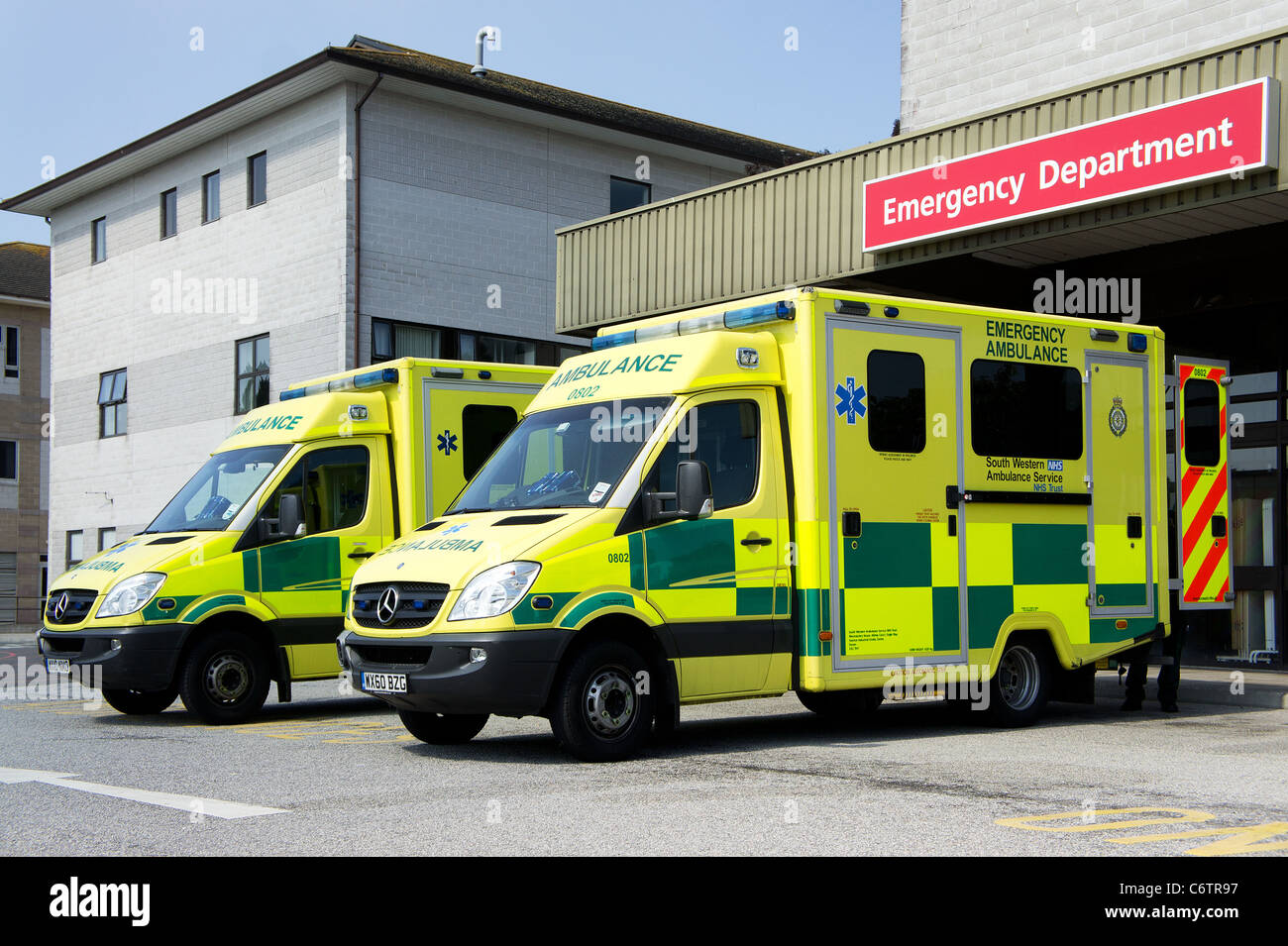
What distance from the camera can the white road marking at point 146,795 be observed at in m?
7.23

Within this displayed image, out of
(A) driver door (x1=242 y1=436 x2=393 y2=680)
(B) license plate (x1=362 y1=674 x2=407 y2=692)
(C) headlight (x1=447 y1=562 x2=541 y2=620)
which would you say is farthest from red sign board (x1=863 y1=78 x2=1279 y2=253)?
(B) license plate (x1=362 y1=674 x2=407 y2=692)

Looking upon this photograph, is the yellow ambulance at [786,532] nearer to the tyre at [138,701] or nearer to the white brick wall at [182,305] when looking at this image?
the tyre at [138,701]

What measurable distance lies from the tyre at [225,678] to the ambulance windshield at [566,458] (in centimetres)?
290

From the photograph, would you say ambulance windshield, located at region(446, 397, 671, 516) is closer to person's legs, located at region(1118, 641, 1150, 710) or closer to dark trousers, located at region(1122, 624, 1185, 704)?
person's legs, located at region(1118, 641, 1150, 710)

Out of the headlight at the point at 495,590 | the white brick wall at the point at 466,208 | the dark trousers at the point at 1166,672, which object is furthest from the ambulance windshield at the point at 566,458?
the white brick wall at the point at 466,208

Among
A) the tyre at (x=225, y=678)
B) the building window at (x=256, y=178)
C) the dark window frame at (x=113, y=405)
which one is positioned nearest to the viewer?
the tyre at (x=225, y=678)

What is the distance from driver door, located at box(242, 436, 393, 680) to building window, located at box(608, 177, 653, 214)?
16.8 meters

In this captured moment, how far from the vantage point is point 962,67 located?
17.1 meters

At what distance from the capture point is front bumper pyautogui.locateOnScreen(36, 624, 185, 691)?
11297 millimetres

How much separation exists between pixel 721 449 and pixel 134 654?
4985mm

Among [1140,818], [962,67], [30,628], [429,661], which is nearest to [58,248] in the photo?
[30,628]

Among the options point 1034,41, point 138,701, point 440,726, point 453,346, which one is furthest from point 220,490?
point 453,346

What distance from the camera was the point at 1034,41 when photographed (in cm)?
1636
